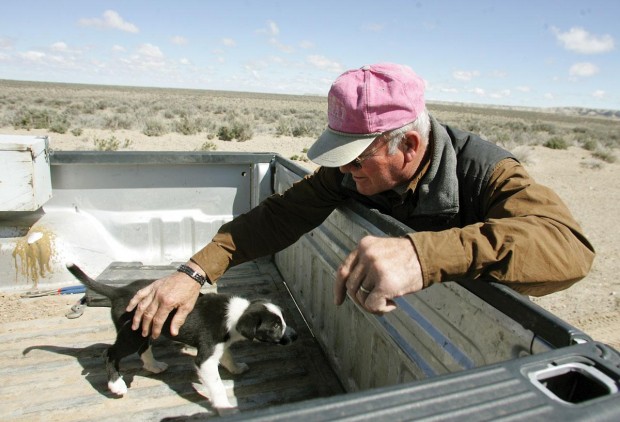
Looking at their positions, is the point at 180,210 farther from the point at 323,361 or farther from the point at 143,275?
the point at 323,361

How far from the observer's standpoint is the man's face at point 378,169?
2.10m

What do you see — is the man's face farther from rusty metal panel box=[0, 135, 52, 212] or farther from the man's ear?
rusty metal panel box=[0, 135, 52, 212]

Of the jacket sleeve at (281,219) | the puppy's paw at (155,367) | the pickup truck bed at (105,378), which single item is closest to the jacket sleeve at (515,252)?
the jacket sleeve at (281,219)

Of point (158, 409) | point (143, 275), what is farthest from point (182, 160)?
point (158, 409)

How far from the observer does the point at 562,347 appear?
1164 millimetres

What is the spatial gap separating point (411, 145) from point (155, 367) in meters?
2.15

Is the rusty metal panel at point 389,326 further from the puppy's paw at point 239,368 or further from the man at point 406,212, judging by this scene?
the puppy's paw at point 239,368

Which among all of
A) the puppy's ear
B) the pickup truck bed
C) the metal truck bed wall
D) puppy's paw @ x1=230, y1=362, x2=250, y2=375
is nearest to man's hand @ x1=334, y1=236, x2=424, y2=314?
the metal truck bed wall

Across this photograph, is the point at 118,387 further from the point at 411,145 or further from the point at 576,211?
the point at 576,211

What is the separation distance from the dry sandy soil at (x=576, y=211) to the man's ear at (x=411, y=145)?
2953 millimetres

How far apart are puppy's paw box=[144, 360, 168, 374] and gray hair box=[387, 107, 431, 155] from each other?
2.06 meters

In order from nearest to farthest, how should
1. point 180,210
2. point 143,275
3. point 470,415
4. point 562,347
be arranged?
point 470,415, point 562,347, point 143,275, point 180,210

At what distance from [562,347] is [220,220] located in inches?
145

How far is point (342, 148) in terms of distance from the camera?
206 centimetres
